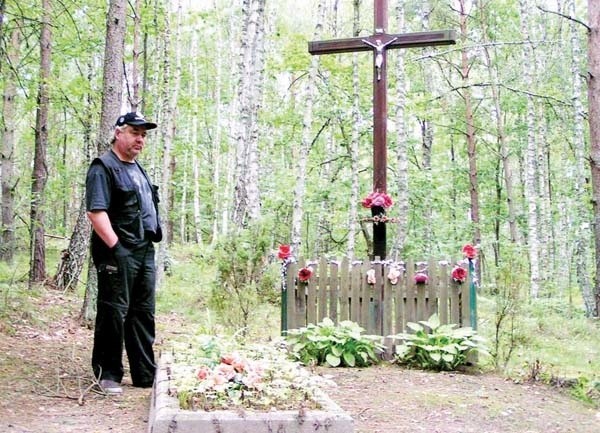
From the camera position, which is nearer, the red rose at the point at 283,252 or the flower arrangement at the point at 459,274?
the flower arrangement at the point at 459,274

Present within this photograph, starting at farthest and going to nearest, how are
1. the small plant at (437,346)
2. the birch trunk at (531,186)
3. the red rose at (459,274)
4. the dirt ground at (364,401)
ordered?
the birch trunk at (531,186) → the red rose at (459,274) → the small plant at (437,346) → the dirt ground at (364,401)

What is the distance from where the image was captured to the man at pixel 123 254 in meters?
4.42

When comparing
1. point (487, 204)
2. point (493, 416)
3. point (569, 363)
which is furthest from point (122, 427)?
point (487, 204)

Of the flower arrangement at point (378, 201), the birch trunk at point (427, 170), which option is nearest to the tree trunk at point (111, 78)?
the flower arrangement at point (378, 201)

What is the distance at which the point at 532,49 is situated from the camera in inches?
779

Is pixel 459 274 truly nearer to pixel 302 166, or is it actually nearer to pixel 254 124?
pixel 302 166

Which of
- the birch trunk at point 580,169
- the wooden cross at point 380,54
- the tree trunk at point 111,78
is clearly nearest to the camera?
the tree trunk at point 111,78

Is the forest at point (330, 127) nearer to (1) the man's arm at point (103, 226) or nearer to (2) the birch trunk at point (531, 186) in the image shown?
(2) the birch trunk at point (531, 186)

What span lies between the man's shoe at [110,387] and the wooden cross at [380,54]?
11.1 ft

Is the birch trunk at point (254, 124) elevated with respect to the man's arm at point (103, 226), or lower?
elevated

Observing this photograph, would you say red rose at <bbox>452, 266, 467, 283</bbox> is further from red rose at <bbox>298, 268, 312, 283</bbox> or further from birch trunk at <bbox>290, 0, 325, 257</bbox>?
birch trunk at <bbox>290, 0, 325, 257</bbox>

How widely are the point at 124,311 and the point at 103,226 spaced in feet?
2.03

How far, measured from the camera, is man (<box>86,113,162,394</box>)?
4.42 metres

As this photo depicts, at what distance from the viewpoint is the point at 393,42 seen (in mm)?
7477
